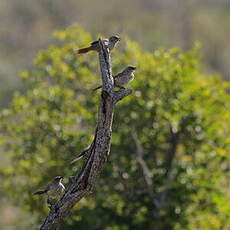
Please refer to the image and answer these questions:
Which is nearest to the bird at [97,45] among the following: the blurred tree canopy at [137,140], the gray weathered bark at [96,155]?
the gray weathered bark at [96,155]

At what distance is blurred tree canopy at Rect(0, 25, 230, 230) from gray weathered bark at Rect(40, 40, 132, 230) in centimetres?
391

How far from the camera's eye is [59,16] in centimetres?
3478

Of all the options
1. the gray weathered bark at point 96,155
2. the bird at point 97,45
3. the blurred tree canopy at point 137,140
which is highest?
the blurred tree canopy at point 137,140

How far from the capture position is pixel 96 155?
3.87 m

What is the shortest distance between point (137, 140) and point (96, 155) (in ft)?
14.1

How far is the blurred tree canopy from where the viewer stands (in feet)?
26.6

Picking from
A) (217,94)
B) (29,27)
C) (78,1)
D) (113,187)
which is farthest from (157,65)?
(78,1)

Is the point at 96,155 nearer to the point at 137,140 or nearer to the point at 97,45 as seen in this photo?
the point at 97,45

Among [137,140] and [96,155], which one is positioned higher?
[137,140]

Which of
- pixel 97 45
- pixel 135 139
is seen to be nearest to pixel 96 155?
pixel 97 45

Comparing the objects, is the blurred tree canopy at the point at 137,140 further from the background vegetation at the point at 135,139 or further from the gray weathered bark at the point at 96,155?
the gray weathered bark at the point at 96,155

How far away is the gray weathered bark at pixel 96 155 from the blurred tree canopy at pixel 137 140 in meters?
3.91

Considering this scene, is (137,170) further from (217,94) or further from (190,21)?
(190,21)

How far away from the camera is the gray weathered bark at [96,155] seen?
3.87 metres
